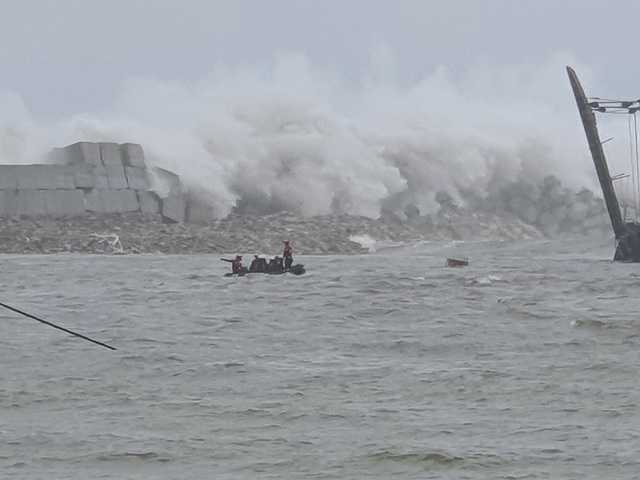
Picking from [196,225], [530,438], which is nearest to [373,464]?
[530,438]

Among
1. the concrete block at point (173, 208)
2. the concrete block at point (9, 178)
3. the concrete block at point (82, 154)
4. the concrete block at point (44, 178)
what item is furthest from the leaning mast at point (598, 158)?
the concrete block at point (9, 178)

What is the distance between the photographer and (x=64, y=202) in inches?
2039

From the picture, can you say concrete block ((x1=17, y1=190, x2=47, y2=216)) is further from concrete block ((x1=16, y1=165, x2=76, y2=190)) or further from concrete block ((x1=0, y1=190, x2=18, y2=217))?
concrete block ((x1=16, y1=165, x2=76, y2=190))

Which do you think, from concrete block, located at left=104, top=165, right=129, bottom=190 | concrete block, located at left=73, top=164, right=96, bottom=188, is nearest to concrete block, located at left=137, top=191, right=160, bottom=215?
concrete block, located at left=104, top=165, right=129, bottom=190

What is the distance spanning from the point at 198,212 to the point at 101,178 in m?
4.27

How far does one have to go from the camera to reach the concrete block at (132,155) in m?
55.8

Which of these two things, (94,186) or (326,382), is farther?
(94,186)

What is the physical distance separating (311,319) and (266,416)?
810cm

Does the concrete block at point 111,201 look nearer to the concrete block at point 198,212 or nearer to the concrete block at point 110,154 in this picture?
the concrete block at point 110,154

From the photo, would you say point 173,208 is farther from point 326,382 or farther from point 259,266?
point 326,382

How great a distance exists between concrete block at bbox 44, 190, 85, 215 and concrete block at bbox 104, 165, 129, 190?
1.96m

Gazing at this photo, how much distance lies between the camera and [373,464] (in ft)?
35.7

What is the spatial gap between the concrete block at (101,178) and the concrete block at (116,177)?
155 mm

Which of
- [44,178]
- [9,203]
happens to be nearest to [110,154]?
[44,178]
